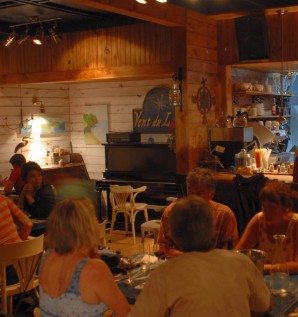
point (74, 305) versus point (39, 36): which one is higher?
point (39, 36)

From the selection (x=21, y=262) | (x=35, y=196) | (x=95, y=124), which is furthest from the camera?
(x=95, y=124)

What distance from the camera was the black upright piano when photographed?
7.44 meters

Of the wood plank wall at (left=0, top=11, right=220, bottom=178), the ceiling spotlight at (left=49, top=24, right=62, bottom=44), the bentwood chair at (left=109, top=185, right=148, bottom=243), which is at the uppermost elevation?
the ceiling spotlight at (left=49, top=24, right=62, bottom=44)

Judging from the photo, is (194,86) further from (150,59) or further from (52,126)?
(52,126)

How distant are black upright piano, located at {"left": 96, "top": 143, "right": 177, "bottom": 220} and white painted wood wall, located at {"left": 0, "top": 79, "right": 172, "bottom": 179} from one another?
0.93 meters

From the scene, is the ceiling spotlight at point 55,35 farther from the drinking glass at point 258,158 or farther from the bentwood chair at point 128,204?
the drinking glass at point 258,158

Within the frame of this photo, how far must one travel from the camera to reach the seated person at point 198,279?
1860mm

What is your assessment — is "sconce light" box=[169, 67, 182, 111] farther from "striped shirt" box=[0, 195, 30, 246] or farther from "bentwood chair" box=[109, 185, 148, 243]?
"striped shirt" box=[0, 195, 30, 246]

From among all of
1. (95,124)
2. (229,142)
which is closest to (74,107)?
(95,124)

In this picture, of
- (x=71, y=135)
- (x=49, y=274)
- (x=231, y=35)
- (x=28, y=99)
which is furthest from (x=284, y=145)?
(x=49, y=274)

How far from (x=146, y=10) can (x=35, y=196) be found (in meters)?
2.30

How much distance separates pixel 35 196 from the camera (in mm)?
5027

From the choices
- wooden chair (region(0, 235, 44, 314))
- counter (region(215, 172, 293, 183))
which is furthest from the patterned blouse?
counter (region(215, 172, 293, 183))

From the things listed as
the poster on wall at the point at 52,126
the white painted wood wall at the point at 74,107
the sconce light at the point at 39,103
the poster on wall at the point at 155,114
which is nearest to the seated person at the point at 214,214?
the poster on wall at the point at 155,114
